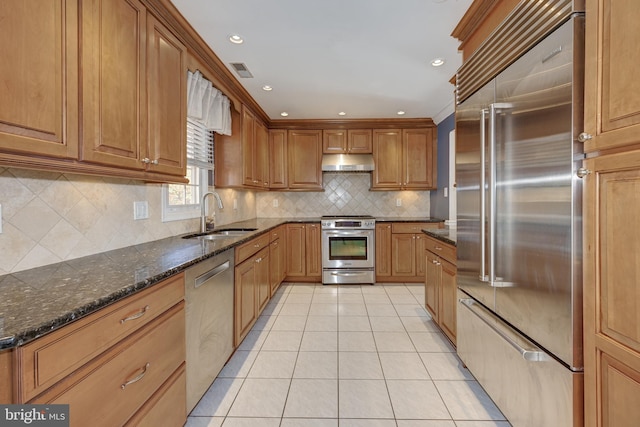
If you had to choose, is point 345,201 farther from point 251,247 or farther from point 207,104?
point 207,104

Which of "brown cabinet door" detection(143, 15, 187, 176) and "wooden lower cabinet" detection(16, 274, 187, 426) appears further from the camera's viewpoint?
"brown cabinet door" detection(143, 15, 187, 176)

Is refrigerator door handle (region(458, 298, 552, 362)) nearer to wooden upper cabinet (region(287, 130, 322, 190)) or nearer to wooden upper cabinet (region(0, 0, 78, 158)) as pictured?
wooden upper cabinet (region(0, 0, 78, 158))

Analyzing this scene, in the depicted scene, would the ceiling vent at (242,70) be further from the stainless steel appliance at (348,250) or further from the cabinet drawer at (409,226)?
the cabinet drawer at (409,226)

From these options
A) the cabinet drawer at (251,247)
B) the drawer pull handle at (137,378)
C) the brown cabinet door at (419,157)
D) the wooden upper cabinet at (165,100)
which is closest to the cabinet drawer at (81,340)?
the drawer pull handle at (137,378)

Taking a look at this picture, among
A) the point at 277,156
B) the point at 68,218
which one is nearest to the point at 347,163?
the point at 277,156

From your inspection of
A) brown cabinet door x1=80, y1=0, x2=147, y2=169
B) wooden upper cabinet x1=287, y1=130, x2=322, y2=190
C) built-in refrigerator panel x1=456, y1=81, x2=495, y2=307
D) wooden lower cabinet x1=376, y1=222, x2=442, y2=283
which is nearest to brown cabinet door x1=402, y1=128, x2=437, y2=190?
wooden lower cabinet x1=376, y1=222, x2=442, y2=283

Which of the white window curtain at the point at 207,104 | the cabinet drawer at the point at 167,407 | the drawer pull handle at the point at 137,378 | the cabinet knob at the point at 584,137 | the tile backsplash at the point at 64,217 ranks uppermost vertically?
the white window curtain at the point at 207,104

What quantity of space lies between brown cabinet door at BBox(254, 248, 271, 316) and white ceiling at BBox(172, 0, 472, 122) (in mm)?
1790

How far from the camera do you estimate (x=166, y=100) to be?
185cm

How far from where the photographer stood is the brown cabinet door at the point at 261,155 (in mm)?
3961

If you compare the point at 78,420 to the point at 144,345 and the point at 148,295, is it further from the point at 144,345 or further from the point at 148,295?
the point at 148,295

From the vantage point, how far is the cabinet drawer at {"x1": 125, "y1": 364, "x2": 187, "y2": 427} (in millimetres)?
1192

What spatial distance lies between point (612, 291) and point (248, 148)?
3.35 metres

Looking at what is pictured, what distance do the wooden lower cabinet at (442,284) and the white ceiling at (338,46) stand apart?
1619 mm
